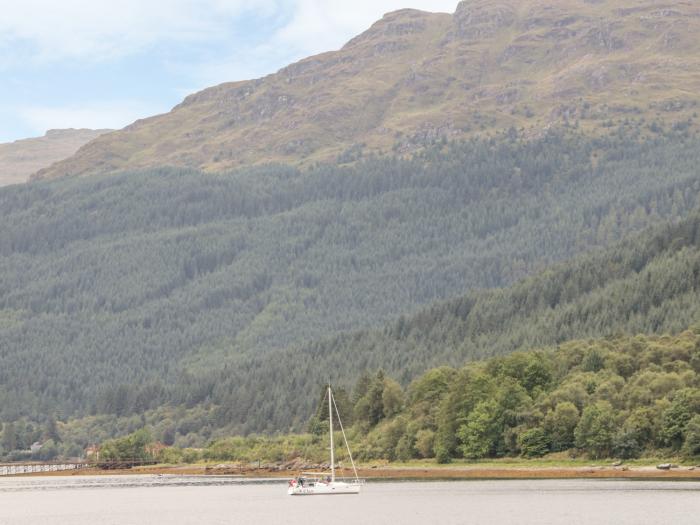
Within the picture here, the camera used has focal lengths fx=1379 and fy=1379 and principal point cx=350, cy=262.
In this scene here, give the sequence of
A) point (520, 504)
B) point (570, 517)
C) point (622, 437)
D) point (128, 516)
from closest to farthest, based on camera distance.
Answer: point (570, 517) < point (520, 504) < point (128, 516) < point (622, 437)

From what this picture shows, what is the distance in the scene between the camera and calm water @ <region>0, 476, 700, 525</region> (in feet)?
470

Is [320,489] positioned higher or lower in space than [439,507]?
lower

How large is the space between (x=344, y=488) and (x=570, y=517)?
59247 mm

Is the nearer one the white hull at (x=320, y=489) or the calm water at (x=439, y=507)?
the calm water at (x=439, y=507)

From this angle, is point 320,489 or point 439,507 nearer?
point 439,507

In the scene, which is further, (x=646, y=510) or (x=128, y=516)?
(x=128, y=516)

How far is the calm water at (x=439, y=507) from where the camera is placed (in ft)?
470

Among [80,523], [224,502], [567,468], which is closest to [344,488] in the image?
[224,502]

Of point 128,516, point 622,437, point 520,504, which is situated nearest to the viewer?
point 520,504

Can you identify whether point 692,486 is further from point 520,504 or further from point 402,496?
point 402,496

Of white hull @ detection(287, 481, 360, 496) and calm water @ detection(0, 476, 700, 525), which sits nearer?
calm water @ detection(0, 476, 700, 525)

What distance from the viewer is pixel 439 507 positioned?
161 m

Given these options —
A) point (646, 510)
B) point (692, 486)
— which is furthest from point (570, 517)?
point (692, 486)

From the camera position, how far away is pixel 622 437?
190 meters
